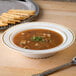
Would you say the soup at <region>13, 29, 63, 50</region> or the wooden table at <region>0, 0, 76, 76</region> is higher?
the soup at <region>13, 29, 63, 50</region>

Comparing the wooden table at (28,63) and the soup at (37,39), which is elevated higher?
the soup at (37,39)

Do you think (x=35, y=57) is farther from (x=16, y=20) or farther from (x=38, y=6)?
(x=38, y=6)

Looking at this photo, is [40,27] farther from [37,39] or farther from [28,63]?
[28,63]

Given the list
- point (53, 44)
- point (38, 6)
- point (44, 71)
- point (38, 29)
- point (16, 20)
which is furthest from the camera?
point (38, 6)

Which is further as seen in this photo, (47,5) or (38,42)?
(47,5)

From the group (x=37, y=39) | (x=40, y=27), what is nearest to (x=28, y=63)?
(x=37, y=39)

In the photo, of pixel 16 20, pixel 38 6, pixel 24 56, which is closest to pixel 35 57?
pixel 24 56

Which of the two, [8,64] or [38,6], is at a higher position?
[38,6]

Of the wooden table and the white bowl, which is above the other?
the white bowl

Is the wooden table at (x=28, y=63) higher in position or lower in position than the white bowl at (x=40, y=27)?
lower
